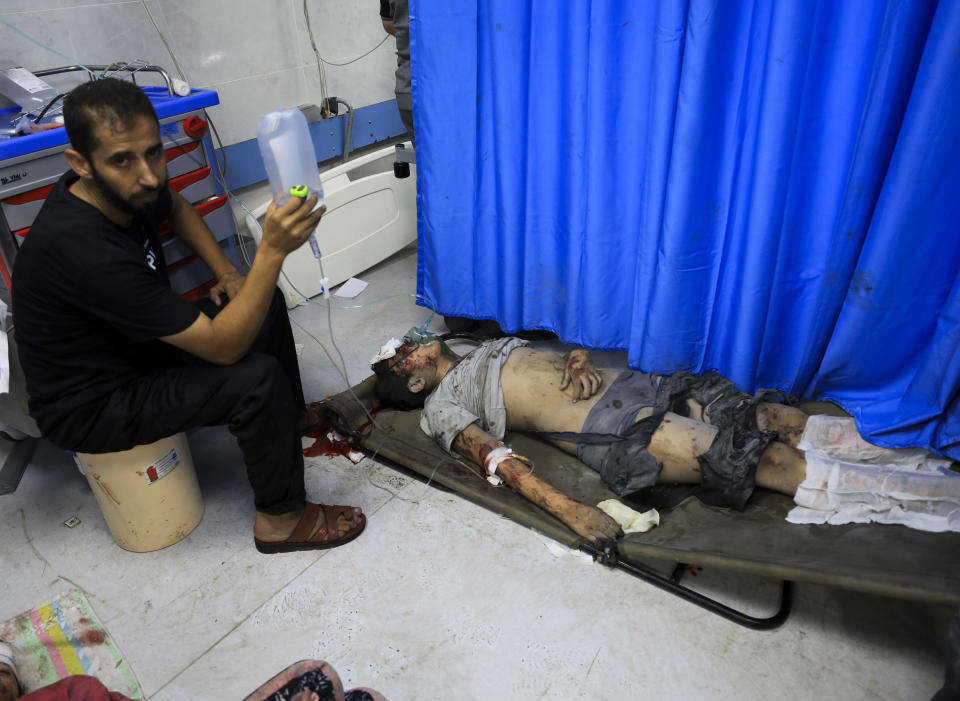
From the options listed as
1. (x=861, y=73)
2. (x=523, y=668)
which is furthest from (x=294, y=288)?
(x=861, y=73)

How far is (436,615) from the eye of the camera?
1.62m

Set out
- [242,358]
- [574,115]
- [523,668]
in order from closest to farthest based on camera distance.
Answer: [523,668] < [242,358] < [574,115]

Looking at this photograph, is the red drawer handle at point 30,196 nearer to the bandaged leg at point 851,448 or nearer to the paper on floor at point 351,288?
the paper on floor at point 351,288

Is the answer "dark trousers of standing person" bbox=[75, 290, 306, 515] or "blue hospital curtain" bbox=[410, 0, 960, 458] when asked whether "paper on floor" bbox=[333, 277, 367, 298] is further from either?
"dark trousers of standing person" bbox=[75, 290, 306, 515]

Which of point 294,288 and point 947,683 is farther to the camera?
point 294,288

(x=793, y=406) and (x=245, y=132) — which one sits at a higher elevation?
(x=245, y=132)

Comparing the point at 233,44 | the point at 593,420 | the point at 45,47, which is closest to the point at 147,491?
the point at 593,420

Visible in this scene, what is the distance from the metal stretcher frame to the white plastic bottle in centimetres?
87

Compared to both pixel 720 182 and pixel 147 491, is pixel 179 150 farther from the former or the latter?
pixel 720 182

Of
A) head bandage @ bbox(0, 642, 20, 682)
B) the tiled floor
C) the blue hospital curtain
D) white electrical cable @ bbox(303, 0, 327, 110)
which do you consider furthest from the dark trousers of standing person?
white electrical cable @ bbox(303, 0, 327, 110)

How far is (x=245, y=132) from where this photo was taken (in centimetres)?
301

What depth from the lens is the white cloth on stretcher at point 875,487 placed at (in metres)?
1.54

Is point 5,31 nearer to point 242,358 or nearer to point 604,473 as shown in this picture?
point 242,358

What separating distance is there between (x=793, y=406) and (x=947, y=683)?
2.96 feet
